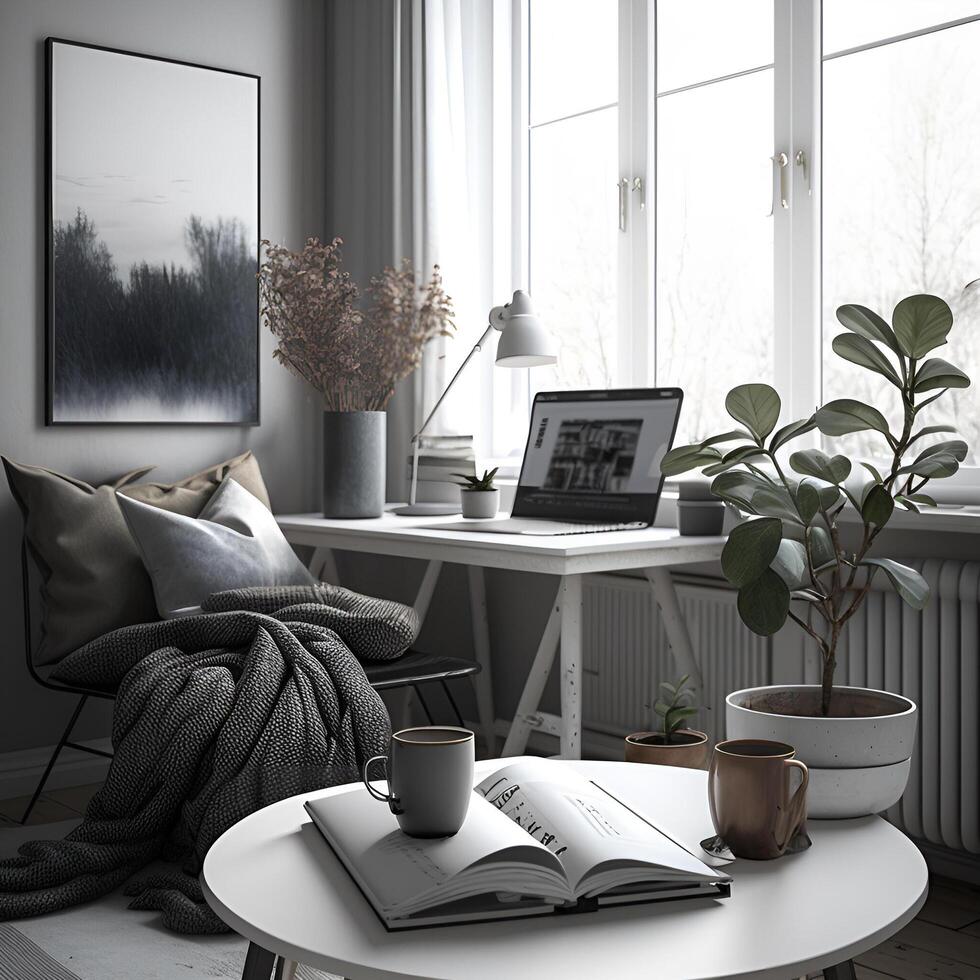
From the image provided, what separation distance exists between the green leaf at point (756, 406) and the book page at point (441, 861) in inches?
33.3

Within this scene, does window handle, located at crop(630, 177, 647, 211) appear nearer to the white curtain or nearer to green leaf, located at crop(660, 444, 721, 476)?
the white curtain

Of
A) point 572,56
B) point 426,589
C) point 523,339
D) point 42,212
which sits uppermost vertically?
point 572,56

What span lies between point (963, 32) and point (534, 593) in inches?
70.2

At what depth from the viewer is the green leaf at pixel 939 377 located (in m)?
1.65

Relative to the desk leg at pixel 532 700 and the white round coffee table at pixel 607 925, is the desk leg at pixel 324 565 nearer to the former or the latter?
the desk leg at pixel 532 700

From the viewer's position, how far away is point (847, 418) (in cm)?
177

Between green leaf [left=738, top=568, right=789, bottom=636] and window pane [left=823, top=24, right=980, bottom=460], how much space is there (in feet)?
3.70

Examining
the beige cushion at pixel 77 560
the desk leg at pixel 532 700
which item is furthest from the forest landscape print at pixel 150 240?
the desk leg at pixel 532 700

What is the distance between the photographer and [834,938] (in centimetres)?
95

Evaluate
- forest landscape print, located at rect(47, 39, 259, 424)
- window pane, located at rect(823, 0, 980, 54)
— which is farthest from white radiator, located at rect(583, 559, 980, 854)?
forest landscape print, located at rect(47, 39, 259, 424)

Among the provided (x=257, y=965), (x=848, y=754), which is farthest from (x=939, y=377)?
(x=257, y=965)

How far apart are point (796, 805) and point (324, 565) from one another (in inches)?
94.0

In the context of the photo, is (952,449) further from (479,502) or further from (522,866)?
(479,502)

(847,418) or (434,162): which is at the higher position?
(434,162)
